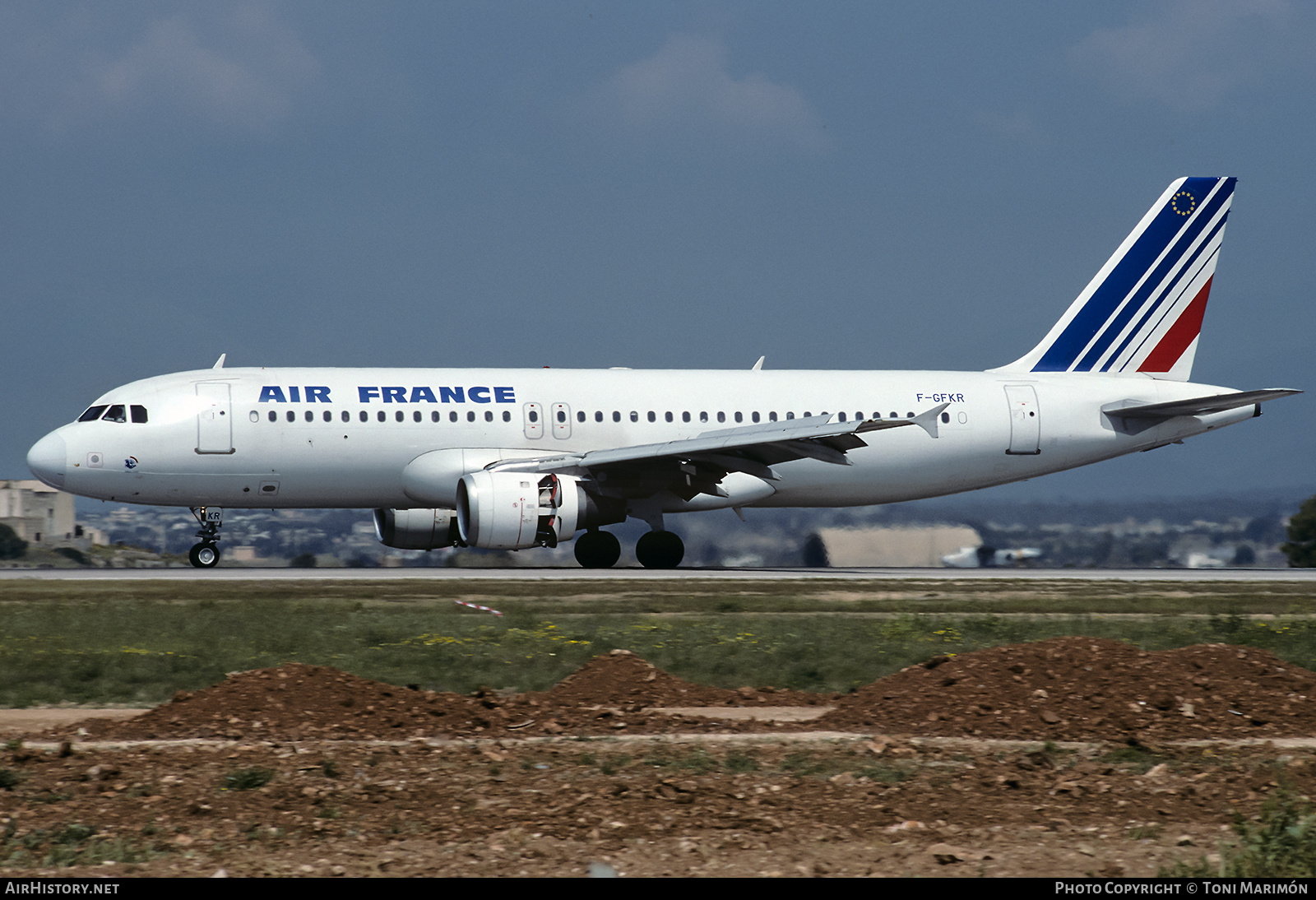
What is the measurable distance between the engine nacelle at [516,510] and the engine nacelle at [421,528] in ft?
10.8

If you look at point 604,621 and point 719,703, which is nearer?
point 719,703

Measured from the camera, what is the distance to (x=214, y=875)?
680 cm

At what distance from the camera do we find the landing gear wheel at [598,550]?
29.2m

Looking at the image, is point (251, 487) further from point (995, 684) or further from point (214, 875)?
point (214, 875)

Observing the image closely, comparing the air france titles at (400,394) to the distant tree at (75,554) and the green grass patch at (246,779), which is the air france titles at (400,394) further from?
the green grass patch at (246,779)

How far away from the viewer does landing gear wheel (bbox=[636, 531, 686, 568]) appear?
29219 mm

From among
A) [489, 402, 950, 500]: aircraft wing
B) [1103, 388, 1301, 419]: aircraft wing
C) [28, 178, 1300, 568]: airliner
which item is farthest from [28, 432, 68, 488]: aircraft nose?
[1103, 388, 1301, 419]: aircraft wing

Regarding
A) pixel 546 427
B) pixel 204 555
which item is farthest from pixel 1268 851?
pixel 204 555

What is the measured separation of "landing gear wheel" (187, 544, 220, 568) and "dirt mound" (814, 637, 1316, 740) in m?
19.6

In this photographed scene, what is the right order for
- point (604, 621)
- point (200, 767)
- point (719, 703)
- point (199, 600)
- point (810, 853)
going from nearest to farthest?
point (810, 853) < point (200, 767) < point (719, 703) < point (604, 621) < point (199, 600)

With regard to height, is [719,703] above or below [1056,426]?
below

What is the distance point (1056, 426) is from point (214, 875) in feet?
87.8

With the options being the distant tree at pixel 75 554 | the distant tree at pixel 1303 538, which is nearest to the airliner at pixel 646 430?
the distant tree at pixel 1303 538
